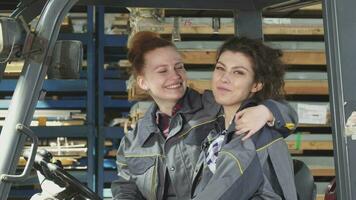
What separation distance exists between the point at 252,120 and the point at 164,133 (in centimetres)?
63

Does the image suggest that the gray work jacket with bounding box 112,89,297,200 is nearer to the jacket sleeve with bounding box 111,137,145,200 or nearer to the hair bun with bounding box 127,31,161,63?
the jacket sleeve with bounding box 111,137,145,200

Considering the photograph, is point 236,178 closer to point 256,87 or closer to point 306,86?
point 256,87

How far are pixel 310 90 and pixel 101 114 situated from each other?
8.38 ft

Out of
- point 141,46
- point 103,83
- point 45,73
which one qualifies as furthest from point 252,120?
point 103,83

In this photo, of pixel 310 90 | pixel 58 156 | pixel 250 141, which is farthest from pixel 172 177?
pixel 58 156

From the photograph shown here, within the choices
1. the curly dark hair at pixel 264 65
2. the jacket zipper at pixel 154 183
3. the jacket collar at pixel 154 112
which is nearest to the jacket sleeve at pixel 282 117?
the curly dark hair at pixel 264 65

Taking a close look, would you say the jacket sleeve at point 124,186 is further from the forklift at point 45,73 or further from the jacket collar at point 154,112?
the forklift at point 45,73

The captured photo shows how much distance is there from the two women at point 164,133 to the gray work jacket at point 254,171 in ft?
1.35

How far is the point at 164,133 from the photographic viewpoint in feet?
9.43

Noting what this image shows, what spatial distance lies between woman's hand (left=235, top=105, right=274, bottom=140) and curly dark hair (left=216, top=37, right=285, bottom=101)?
179 millimetres

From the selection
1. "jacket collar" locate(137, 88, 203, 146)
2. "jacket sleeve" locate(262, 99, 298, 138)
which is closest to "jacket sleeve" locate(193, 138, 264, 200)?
"jacket sleeve" locate(262, 99, 298, 138)

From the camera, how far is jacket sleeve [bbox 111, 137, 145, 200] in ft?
9.48

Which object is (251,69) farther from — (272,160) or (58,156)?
(58,156)

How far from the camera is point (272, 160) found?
229 centimetres
